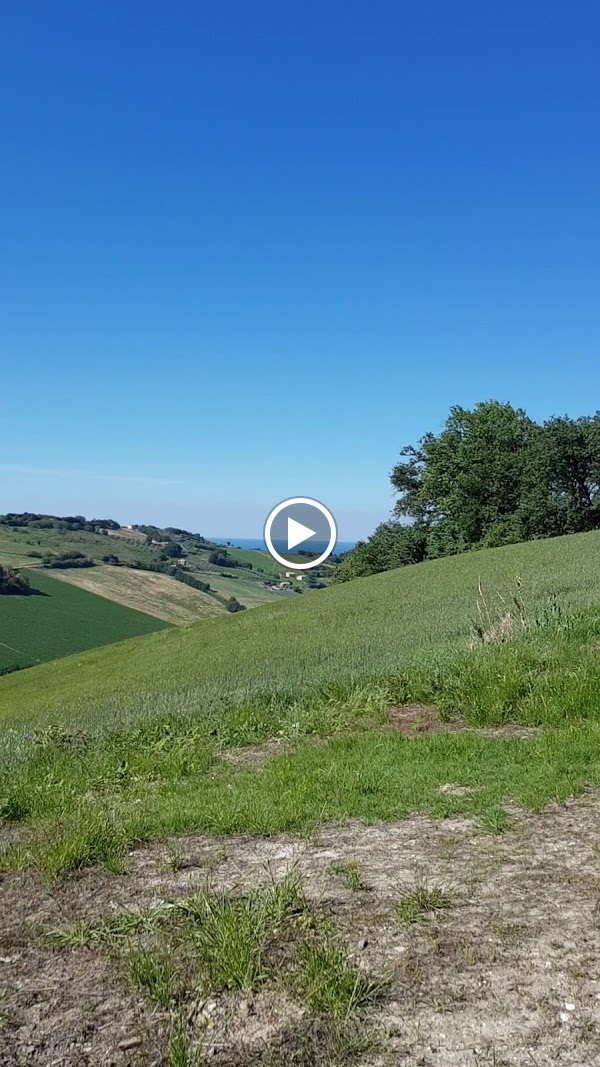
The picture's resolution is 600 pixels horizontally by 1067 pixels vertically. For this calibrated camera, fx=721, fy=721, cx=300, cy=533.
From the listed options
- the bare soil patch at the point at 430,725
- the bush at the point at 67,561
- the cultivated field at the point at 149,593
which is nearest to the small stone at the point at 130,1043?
the bare soil patch at the point at 430,725

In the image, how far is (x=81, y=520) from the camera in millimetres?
183750

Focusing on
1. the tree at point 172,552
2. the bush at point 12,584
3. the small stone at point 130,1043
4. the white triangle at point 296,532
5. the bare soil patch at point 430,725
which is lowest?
the bush at point 12,584

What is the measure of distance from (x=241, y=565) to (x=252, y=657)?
136385 mm

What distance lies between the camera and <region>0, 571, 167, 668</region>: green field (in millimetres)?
75312

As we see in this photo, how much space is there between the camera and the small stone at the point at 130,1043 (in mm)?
3482

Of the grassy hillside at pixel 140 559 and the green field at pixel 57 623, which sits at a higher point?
the grassy hillside at pixel 140 559

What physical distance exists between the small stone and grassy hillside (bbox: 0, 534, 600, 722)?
925cm

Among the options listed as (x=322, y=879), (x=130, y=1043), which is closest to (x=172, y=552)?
(x=322, y=879)

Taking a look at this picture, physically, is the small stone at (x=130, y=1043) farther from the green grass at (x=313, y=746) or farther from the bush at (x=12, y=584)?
the bush at (x=12, y=584)

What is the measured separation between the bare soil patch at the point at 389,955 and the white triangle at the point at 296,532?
893 cm

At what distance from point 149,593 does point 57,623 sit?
1050 inches

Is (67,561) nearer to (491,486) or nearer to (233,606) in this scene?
(233,606)

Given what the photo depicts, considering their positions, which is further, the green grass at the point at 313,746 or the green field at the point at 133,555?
Result: the green field at the point at 133,555

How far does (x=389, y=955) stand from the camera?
407 centimetres
